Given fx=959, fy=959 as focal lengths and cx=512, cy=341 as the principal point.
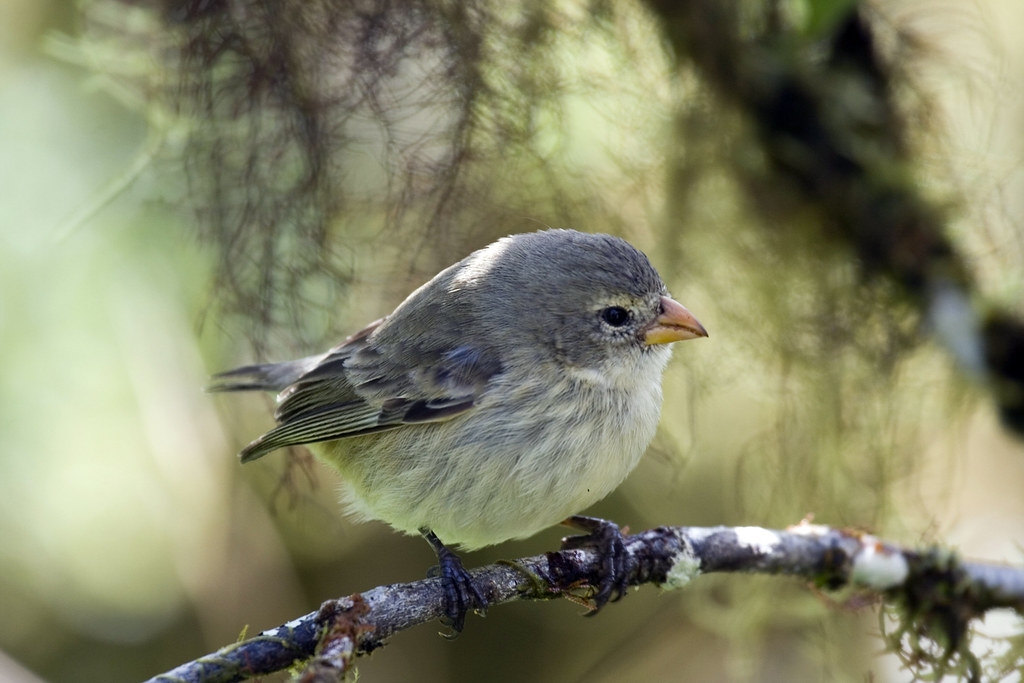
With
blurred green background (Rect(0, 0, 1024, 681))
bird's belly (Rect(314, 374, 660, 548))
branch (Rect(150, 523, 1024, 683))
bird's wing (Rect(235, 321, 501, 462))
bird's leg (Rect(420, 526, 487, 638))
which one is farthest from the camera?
blurred green background (Rect(0, 0, 1024, 681))

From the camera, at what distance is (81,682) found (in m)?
4.50

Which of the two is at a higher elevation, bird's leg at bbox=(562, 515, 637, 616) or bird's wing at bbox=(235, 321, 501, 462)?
bird's wing at bbox=(235, 321, 501, 462)

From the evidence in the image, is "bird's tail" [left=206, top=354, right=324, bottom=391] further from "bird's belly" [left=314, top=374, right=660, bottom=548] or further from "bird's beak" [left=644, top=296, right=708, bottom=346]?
"bird's beak" [left=644, top=296, right=708, bottom=346]

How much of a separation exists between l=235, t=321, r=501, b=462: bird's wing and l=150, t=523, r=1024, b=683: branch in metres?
0.59

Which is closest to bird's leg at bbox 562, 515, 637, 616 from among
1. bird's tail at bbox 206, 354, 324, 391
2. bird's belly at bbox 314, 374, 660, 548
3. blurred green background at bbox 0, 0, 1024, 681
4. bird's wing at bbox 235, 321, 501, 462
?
bird's belly at bbox 314, 374, 660, 548

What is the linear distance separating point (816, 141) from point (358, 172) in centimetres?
179

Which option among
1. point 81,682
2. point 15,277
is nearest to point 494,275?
point 15,277

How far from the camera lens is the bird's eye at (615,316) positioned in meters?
3.19

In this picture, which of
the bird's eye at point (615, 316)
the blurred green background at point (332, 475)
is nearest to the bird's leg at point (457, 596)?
the bird's eye at point (615, 316)

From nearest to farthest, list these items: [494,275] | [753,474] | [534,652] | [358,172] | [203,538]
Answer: [494,275]
[358,172]
[753,474]
[203,538]
[534,652]

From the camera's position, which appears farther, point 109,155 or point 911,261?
point 109,155

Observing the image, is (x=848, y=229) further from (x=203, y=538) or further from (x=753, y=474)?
(x=203, y=538)

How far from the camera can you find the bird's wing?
310cm

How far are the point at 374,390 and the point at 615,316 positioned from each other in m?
0.88
